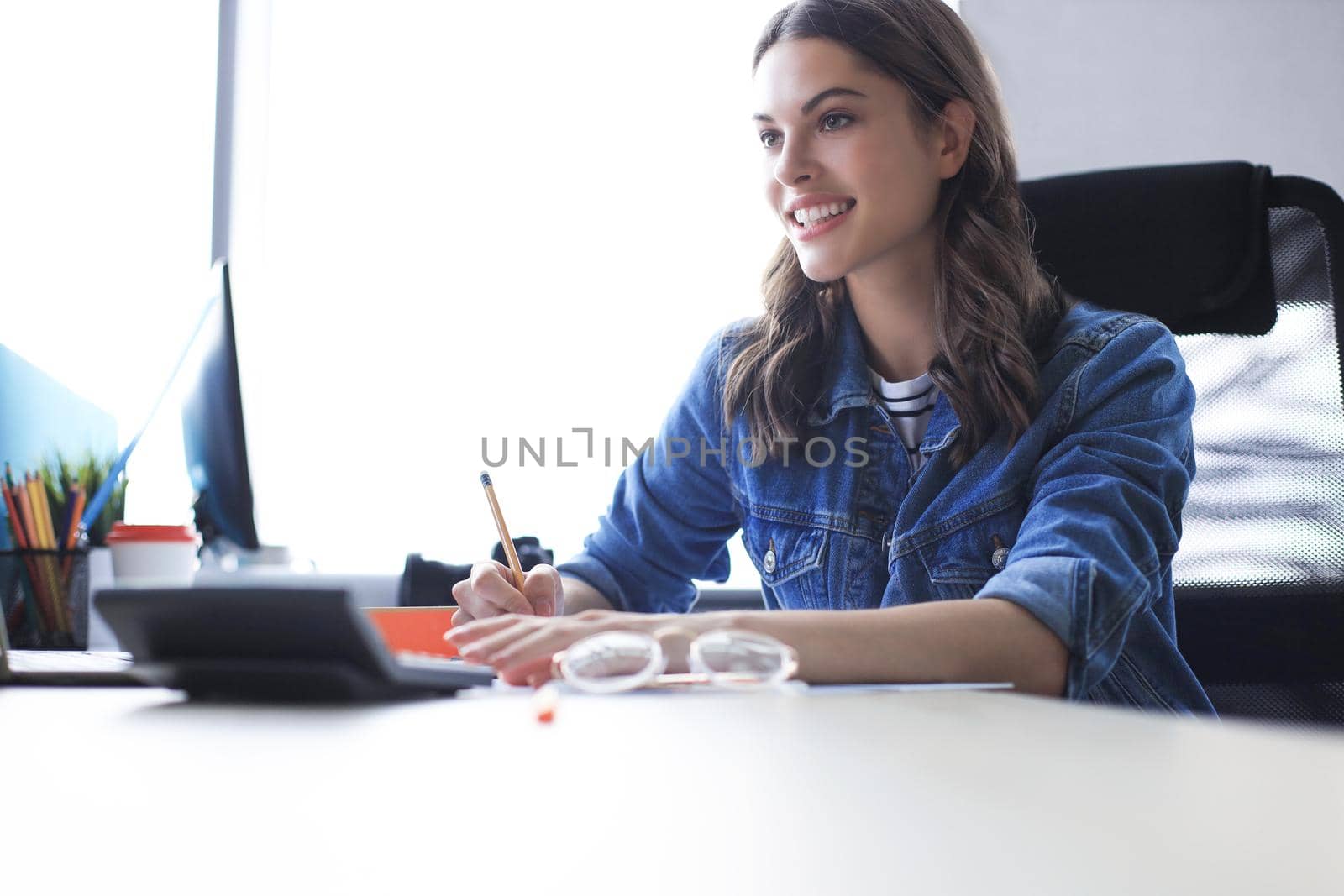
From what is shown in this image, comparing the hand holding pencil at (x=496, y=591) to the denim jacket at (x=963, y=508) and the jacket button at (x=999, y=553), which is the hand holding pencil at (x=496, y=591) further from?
the jacket button at (x=999, y=553)

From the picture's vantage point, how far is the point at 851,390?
1273 mm

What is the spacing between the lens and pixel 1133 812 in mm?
289

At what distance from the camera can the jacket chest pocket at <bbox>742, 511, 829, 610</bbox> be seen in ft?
4.06

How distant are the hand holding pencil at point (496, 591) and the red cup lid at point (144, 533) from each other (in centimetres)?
42

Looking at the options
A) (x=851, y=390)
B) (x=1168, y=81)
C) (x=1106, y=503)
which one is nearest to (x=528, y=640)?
(x=1106, y=503)

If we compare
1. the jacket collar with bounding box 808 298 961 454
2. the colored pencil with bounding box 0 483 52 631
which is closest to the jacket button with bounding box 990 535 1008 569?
the jacket collar with bounding box 808 298 961 454

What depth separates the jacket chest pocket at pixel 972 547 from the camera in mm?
1099

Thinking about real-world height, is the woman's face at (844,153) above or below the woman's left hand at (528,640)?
above

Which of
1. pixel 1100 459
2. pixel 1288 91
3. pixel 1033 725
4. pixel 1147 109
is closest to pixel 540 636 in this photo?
pixel 1033 725

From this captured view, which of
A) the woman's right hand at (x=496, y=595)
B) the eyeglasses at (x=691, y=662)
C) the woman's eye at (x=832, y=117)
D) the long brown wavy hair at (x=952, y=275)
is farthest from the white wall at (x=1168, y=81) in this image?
the eyeglasses at (x=691, y=662)

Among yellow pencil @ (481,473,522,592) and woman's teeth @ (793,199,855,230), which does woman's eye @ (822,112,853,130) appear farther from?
yellow pencil @ (481,473,522,592)

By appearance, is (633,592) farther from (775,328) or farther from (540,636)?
(540,636)

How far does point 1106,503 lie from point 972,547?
0.65ft

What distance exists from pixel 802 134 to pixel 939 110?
178 mm
